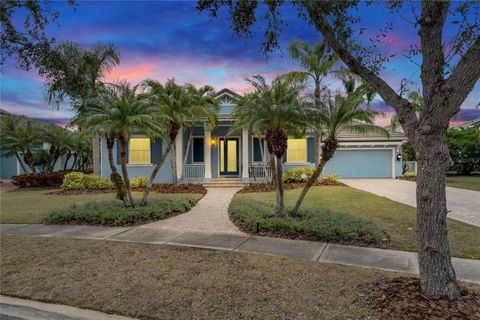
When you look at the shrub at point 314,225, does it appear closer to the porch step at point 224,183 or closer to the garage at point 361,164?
the porch step at point 224,183

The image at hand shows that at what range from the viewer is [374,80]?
4203 mm

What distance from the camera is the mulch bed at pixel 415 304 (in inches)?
135

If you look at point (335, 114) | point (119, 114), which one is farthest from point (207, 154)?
point (335, 114)

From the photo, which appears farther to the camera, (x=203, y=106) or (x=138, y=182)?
(x=138, y=182)

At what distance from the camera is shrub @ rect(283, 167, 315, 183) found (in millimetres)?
Result: 18078

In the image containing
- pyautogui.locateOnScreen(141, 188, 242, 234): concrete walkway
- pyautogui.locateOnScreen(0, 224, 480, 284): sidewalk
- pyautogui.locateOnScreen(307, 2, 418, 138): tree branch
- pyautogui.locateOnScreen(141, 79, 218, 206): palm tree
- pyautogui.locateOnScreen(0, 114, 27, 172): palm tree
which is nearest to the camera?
pyautogui.locateOnScreen(307, 2, 418, 138): tree branch

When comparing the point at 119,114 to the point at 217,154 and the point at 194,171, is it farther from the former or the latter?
the point at 217,154

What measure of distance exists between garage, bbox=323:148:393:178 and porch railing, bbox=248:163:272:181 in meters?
5.94

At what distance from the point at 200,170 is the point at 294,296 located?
50.6 ft

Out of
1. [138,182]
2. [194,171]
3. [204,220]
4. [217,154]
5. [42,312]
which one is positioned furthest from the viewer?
[217,154]

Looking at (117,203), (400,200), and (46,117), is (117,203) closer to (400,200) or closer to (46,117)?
(400,200)

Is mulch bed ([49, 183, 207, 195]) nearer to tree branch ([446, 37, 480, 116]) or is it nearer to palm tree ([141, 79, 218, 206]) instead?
palm tree ([141, 79, 218, 206])

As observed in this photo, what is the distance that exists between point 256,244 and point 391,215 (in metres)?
5.16

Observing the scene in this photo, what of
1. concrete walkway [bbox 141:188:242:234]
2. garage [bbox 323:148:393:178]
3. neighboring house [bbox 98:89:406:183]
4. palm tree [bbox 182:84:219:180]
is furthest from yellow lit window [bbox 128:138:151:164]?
garage [bbox 323:148:393:178]
